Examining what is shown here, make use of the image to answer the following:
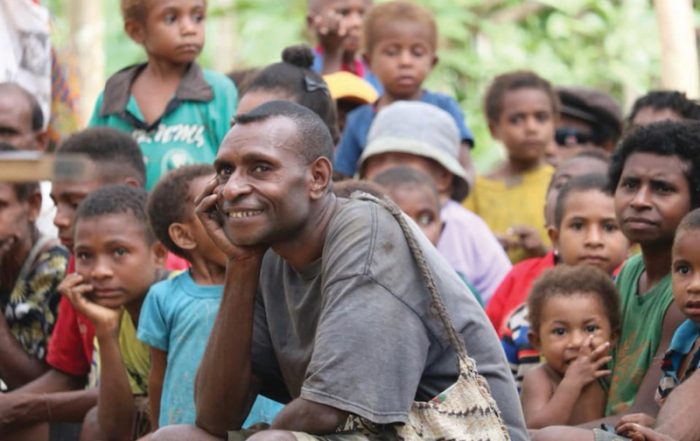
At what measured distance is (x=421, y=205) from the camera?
6.00 meters

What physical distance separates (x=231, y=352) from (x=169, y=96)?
2751 millimetres

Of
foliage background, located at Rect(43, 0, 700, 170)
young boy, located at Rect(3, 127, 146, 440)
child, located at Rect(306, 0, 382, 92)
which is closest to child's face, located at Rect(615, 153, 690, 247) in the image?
young boy, located at Rect(3, 127, 146, 440)

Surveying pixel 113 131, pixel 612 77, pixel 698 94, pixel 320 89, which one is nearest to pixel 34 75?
pixel 113 131

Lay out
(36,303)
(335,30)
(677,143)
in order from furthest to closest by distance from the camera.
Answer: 1. (335,30)
2. (36,303)
3. (677,143)

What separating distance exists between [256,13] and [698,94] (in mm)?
3986

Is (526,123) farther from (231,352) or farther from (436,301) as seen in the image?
(436,301)

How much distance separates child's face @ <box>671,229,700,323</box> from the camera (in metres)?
4.41

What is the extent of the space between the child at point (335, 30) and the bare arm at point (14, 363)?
234cm

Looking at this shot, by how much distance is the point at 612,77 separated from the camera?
10.0 m

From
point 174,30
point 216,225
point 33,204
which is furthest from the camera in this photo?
point 174,30

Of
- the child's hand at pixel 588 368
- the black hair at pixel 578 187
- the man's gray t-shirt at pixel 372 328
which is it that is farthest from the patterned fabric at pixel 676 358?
the black hair at pixel 578 187

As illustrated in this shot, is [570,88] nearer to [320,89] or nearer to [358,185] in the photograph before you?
[320,89]

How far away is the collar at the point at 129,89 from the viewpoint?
653 centimetres

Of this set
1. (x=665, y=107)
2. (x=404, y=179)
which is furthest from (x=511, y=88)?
(x=404, y=179)
